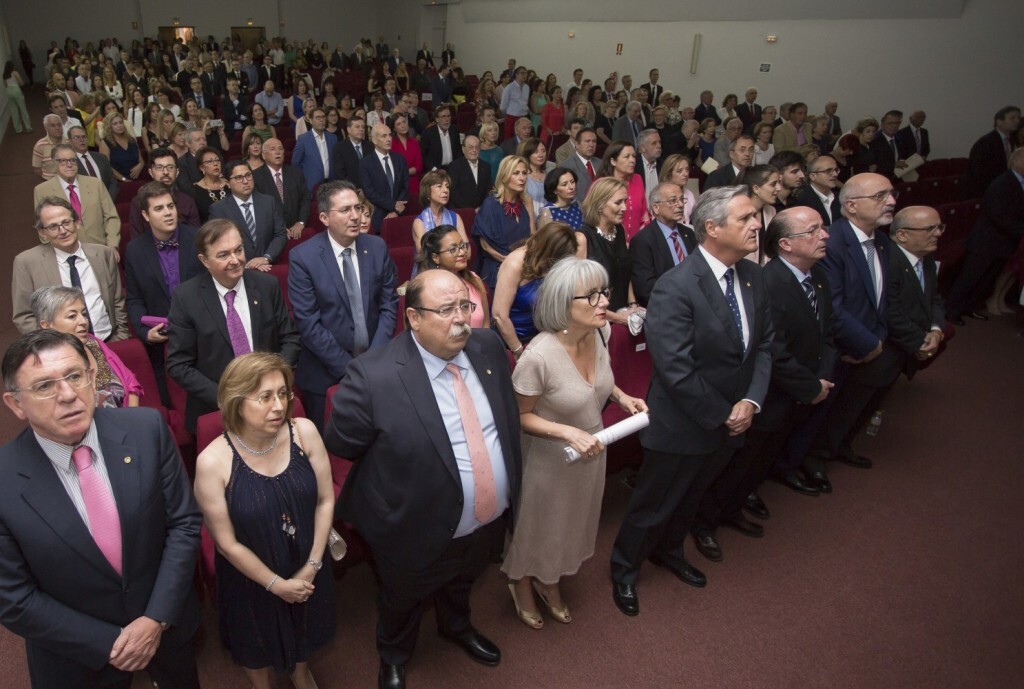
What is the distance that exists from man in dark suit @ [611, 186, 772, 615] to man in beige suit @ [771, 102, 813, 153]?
7.58m

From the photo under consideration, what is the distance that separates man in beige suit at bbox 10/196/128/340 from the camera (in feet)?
10.1

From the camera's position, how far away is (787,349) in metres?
3.00

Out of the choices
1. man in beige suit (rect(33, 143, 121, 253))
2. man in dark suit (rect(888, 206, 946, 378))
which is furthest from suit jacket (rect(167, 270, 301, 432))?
man in dark suit (rect(888, 206, 946, 378))

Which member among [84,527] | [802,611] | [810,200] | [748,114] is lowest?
[802,611]

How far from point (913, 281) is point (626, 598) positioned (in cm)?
238

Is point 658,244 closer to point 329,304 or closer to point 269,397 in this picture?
point 329,304

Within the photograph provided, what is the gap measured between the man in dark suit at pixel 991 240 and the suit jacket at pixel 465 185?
15.0 ft

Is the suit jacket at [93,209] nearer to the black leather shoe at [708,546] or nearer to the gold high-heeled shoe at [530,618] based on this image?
the gold high-heeled shoe at [530,618]

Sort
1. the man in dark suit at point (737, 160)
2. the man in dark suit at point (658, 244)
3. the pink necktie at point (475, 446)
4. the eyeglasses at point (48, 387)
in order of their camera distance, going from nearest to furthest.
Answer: the eyeglasses at point (48, 387) < the pink necktie at point (475, 446) < the man in dark suit at point (658, 244) < the man in dark suit at point (737, 160)

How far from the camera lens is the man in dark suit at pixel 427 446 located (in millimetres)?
1999

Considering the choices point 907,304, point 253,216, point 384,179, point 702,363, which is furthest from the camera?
point 384,179

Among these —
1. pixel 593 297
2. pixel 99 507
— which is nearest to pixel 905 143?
pixel 593 297

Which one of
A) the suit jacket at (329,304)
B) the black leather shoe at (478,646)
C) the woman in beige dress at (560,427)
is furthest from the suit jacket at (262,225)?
the black leather shoe at (478,646)

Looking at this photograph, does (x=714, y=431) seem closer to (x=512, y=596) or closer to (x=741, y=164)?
(x=512, y=596)
